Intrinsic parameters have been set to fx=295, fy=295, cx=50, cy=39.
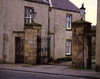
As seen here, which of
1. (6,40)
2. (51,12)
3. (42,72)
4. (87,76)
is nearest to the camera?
(87,76)

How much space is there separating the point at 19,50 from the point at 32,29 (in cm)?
347

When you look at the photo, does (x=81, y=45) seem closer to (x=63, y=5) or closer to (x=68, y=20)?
(x=68, y=20)

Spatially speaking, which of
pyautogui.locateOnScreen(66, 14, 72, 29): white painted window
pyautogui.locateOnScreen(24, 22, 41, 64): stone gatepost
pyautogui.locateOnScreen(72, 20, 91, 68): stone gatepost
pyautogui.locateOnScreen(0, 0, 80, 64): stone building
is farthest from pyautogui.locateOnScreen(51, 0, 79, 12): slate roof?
pyautogui.locateOnScreen(72, 20, 91, 68): stone gatepost

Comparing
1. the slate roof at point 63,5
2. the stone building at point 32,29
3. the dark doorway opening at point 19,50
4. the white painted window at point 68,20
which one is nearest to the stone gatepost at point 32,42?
the stone building at point 32,29

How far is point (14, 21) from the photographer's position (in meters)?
26.3

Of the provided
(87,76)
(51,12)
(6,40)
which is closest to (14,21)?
(6,40)

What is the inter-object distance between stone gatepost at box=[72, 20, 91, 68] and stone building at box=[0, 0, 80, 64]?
3.89m

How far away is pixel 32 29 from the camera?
76.1ft

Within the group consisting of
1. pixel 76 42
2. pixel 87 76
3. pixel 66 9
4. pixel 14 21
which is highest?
pixel 66 9

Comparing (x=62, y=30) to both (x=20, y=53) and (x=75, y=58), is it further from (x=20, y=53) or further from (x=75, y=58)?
(x=75, y=58)

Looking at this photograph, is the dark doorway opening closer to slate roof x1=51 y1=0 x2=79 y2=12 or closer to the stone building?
the stone building

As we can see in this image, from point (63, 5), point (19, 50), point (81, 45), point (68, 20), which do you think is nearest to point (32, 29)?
point (19, 50)

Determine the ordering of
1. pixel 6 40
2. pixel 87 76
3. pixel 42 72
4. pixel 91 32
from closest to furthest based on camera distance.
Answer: pixel 87 76, pixel 42 72, pixel 91 32, pixel 6 40

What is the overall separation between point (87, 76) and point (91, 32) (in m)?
4.67
